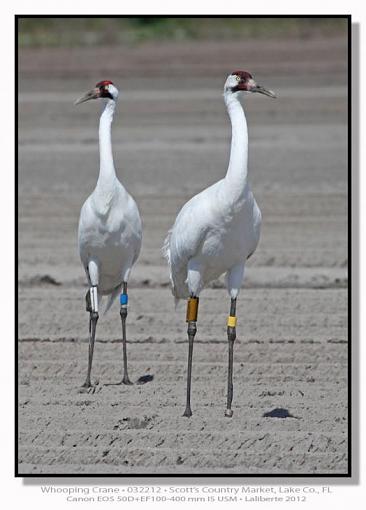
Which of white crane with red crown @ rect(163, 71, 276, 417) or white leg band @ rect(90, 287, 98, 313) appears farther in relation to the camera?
white leg band @ rect(90, 287, 98, 313)

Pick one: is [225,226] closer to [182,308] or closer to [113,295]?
[113,295]

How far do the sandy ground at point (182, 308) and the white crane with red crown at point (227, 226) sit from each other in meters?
0.65

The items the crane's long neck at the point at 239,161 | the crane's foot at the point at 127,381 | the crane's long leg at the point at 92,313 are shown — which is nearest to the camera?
the crane's long neck at the point at 239,161

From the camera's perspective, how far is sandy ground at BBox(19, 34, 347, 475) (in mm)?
9578

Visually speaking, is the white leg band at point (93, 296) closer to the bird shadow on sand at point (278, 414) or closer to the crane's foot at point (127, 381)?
the crane's foot at point (127, 381)

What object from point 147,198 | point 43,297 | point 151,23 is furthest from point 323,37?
point 43,297

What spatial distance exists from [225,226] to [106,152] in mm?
1827

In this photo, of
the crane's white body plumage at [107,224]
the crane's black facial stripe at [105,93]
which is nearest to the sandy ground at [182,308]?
the crane's white body plumage at [107,224]

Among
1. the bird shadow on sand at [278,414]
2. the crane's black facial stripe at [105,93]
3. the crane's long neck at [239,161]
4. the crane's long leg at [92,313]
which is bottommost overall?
the bird shadow on sand at [278,414]

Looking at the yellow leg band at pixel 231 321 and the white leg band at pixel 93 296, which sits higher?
the white leg band at pixel 93 296

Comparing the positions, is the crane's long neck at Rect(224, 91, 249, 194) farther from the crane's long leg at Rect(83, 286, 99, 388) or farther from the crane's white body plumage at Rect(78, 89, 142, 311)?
the crane's long leg at Rect(83, 286, 99, 388)

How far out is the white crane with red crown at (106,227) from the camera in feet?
37.2

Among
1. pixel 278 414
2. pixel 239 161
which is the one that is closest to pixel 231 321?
pixel 278 414

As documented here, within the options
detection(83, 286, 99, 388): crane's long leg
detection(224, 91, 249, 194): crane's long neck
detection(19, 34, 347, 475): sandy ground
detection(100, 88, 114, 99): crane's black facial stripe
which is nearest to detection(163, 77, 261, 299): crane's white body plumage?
detection(224, 91, 249, 194): crane's long neck
